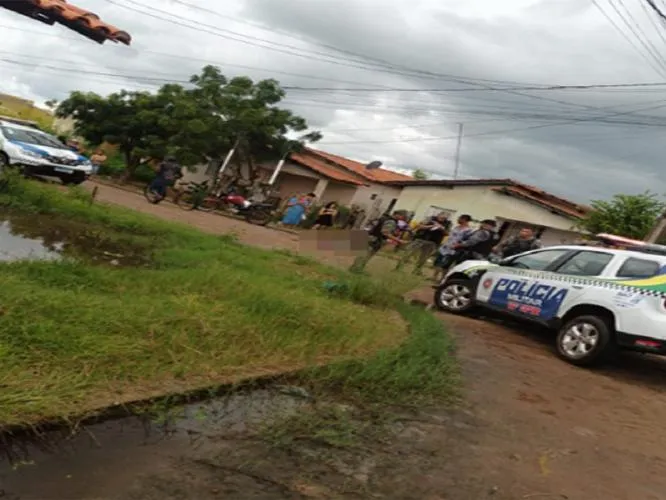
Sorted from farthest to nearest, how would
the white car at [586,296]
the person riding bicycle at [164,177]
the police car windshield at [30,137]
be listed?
1. the person riding bicycle at [164,177]
2. the police car windshield at [30,137]
3. the white car at [586,296]

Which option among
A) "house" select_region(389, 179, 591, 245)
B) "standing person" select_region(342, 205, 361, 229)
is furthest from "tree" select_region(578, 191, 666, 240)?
"standing person" select_region(342, 205, 361, 229)

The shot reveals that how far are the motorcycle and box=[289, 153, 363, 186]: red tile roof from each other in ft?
17.3

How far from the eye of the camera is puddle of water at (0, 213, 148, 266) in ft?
24.0

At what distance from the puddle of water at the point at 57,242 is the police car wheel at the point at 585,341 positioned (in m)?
5.50

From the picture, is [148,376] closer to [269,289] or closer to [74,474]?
[74,474]

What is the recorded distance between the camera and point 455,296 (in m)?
9.88

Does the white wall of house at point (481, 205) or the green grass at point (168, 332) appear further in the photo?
the white wall of house at point (481, 205)

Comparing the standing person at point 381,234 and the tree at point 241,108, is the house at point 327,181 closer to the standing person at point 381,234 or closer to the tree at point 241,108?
the tree at point 241,108

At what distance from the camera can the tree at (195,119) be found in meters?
24.8

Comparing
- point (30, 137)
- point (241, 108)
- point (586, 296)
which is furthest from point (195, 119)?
point (586, 296)

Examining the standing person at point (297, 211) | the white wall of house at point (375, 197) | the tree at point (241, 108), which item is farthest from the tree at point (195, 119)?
the white wall of house at point (375, 197)

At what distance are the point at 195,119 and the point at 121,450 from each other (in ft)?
72.9

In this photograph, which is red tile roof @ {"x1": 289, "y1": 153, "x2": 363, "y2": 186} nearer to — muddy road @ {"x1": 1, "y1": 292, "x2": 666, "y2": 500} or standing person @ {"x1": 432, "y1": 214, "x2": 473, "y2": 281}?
standing person @ {"x1": 432, "y1": 214, "x2": 473, "y2": 281}

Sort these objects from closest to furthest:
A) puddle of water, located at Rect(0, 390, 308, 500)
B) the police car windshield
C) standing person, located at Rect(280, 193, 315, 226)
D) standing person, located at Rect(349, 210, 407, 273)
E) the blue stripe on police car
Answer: puddle of water, located at Rect(0, 390, 308, 500) < the blue stripe on police car < standing person, located at Rect(349, 210, 407, 273) < the police car windshield < standing person, located at Rect(280, 193, 315, 226)
